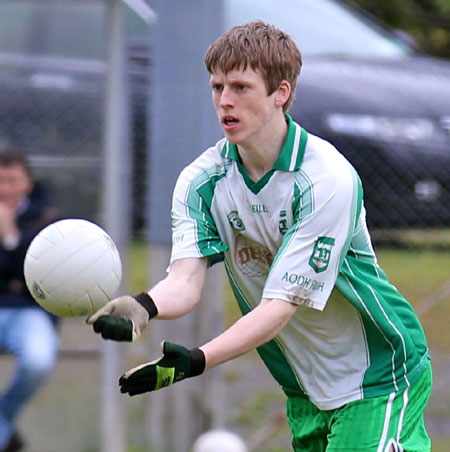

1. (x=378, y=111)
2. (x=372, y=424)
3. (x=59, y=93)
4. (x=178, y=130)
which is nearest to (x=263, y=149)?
(x=372, y=424)

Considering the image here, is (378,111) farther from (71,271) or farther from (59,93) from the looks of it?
(71,271)

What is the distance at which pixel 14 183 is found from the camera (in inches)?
216

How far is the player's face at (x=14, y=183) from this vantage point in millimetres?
5484

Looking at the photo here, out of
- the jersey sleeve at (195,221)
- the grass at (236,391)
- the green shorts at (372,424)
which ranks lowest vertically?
the grass at (236,391)

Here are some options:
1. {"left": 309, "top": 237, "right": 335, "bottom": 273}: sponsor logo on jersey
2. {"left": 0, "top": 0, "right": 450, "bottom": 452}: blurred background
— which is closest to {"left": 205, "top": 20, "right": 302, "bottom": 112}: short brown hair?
{"left": 309, "top": 237, "right": 335, "bottom": 273}: sponsor logo on jersey

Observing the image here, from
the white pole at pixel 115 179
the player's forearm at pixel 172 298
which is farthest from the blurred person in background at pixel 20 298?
the player's forearm at pixel 172 298

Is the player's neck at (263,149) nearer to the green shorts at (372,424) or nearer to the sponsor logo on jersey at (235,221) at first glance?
the sponsor logo on jersey at (235,221)

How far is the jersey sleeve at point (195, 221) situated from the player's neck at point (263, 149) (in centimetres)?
14

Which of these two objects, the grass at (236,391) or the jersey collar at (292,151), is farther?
the grass at (236,391)

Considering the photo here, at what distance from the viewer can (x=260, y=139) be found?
3615 millimetres

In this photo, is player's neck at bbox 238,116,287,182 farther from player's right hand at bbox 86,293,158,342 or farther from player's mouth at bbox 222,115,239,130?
player's right hand at bbox 86,293,158,342

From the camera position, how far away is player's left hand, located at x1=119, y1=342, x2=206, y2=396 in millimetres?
3246

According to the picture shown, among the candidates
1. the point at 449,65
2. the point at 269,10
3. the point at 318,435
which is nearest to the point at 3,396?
the point at 318,435

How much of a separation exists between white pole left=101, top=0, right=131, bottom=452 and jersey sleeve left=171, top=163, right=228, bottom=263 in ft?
5.70
